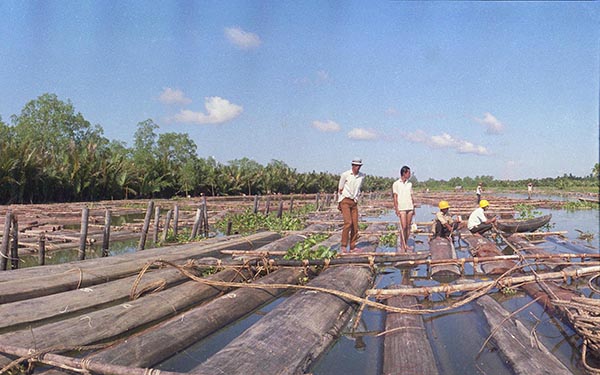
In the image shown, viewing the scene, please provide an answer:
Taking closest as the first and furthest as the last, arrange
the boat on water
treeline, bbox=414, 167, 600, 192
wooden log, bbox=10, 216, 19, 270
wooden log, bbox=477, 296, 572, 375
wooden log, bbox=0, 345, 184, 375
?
wooden log, bbox=0, 345, 184, 375 < wooden log, bbox=477, 296, 572, 375 < wooden log, bbox=10, 216, 19, 270 < the boat on water < treeline, bbox=414, 167, 600, 192

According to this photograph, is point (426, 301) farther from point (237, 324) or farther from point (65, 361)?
point (65, 361)

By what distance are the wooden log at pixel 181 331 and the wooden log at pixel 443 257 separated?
3.06m

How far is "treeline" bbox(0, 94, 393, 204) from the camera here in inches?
874

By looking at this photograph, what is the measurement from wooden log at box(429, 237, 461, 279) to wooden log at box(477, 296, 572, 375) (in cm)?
215

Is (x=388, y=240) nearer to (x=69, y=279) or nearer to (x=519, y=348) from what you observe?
(x=519, y=348)

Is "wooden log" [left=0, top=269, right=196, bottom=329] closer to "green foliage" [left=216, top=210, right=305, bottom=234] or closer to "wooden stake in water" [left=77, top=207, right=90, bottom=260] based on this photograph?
"wooden stake in water" [left=77, top=207, right=90, bottom=260]

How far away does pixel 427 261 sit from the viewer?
25.3 ft

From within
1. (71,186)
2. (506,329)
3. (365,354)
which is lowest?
(365,354)

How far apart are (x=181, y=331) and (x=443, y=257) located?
5.71m

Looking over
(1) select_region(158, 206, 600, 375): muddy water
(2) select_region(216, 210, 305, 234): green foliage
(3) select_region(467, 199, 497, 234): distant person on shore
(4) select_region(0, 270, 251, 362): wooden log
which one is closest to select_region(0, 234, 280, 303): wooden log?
(4) select_region(0, 270, 251, 362): wooden log

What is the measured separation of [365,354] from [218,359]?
1.91m

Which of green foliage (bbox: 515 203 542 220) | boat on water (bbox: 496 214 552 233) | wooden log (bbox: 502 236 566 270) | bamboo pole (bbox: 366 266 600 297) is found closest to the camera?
bamboo pole (bbox: 366 266 600 297)

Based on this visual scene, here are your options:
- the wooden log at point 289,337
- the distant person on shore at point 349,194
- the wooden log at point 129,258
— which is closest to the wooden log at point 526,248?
the distant person on shore at point 349,194

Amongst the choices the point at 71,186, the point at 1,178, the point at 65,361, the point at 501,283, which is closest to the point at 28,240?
the point at 65,361
